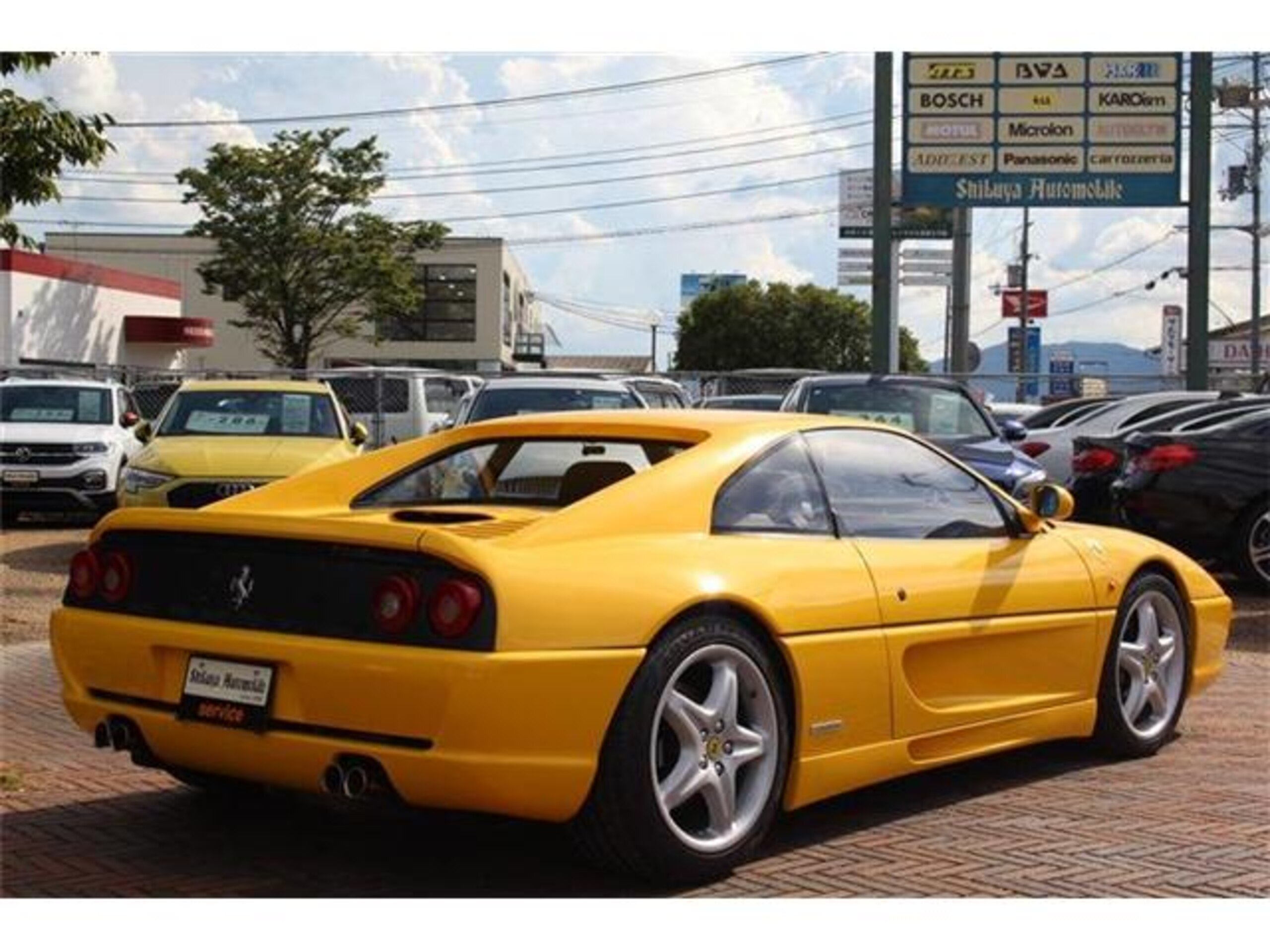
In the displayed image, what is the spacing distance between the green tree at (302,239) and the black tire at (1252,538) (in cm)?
4240

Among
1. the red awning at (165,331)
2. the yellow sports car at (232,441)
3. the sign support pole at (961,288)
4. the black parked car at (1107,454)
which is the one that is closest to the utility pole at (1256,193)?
the sign support pole at (961,288)

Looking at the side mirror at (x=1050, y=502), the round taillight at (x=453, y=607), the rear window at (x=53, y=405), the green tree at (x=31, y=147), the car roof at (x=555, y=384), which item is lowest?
the round taillight at (x=453, y=607)

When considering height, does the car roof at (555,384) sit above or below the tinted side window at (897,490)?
above

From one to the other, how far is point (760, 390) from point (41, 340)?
61.6 ft

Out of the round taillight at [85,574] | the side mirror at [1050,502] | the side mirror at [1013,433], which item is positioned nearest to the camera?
the round taillight at [85,574]

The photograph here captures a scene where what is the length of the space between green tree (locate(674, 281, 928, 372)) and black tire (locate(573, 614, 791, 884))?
77032 millimetres

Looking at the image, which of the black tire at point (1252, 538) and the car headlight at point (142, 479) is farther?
the car headlight at point (142, 479)

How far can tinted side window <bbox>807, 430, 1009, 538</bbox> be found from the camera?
5.55 metres

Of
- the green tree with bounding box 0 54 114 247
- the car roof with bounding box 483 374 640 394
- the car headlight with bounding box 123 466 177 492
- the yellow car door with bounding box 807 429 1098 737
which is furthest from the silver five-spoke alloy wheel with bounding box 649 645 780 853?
the car roof with bounding box 483 374 640 394

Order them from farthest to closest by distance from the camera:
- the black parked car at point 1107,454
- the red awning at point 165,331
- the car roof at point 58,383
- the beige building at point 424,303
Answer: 1. the beige building at point 424,303
2. the red awning at point 165,331
3. the car roof at point 58,383
4. the black parked car at point 1107,454

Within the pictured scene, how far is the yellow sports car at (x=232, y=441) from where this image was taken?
40.4 feet

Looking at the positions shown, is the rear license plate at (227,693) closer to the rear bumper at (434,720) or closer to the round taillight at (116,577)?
the rear bumper at (434,720)

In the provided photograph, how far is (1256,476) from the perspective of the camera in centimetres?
1177

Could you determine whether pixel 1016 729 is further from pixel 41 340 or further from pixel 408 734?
pixel 41 340
